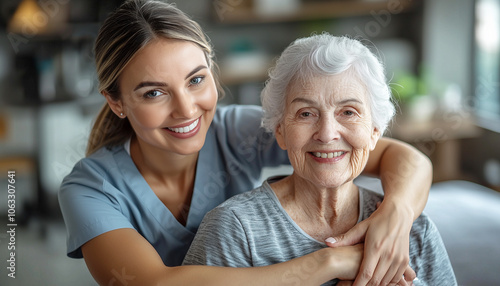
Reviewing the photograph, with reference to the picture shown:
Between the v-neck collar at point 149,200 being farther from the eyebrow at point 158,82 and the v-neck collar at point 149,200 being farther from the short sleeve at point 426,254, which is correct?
the short sleeve at point 426,254

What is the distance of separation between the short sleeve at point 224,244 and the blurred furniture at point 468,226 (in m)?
0.79

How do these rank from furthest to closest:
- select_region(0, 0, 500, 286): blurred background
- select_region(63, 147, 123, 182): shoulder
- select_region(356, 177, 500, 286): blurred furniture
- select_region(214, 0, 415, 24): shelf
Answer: select_region(214, 0, 415, 24): shelf → select_region(0, 0, 500, 286): blurred background → select_region(356, 177, 500, 286): blurred furniture → select_region(63, 147, 123, 182): shoulder

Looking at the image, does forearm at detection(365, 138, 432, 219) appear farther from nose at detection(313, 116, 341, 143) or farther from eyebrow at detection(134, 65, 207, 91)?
eyebrow at detection(134, 65, 207, 91)

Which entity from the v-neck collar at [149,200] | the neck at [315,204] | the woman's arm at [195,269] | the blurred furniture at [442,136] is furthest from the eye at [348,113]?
the blurred furniture at [442,136]

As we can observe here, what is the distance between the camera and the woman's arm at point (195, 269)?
1.21 meters

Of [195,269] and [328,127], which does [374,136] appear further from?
[195,269]

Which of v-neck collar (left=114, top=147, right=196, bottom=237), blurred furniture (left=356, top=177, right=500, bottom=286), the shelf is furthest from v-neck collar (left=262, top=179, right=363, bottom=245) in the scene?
the shelf

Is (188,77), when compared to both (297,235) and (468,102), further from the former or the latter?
(468,102)

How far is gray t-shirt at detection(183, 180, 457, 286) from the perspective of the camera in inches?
51.8

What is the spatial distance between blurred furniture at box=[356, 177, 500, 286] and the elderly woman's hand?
0.53 metres

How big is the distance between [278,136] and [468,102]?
365 cm

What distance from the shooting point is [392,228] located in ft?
4.28

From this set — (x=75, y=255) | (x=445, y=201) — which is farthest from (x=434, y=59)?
(x=75, y=255)

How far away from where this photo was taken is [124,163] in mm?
1628
